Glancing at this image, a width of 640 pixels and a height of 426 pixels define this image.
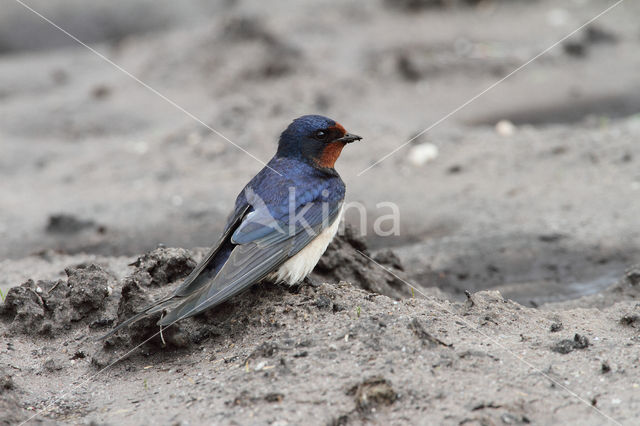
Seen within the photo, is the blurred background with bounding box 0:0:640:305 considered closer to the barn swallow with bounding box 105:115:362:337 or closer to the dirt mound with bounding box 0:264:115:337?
the dirt mound with bounding box 0:264:115:337

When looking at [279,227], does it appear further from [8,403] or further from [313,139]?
[8,403]

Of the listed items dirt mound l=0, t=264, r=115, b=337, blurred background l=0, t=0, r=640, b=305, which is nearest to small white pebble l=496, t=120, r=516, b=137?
blurred background l=0, t=0, r=640, b=305

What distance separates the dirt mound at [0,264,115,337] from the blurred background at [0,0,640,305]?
99 cm

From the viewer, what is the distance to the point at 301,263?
446 cm

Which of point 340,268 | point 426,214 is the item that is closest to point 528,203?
point 426,214

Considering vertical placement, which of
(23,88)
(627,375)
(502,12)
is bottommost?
(627,375)

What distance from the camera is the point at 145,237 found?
23.7 ft

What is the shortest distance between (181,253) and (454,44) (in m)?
8.09

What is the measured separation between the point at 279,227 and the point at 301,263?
9.6 inches

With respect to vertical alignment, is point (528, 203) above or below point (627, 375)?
above

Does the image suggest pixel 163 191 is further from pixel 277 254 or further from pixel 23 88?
pixel 23 88

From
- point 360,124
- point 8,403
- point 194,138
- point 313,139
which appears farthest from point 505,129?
point 8,403

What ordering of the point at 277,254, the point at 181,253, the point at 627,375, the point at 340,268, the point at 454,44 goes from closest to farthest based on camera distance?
the point at 627,375 → the point at 277,254 → the point at 181,253 → the point at 340,268 → the point at 454,44

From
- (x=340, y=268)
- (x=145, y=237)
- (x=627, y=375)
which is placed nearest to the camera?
(x=627, y=375)
